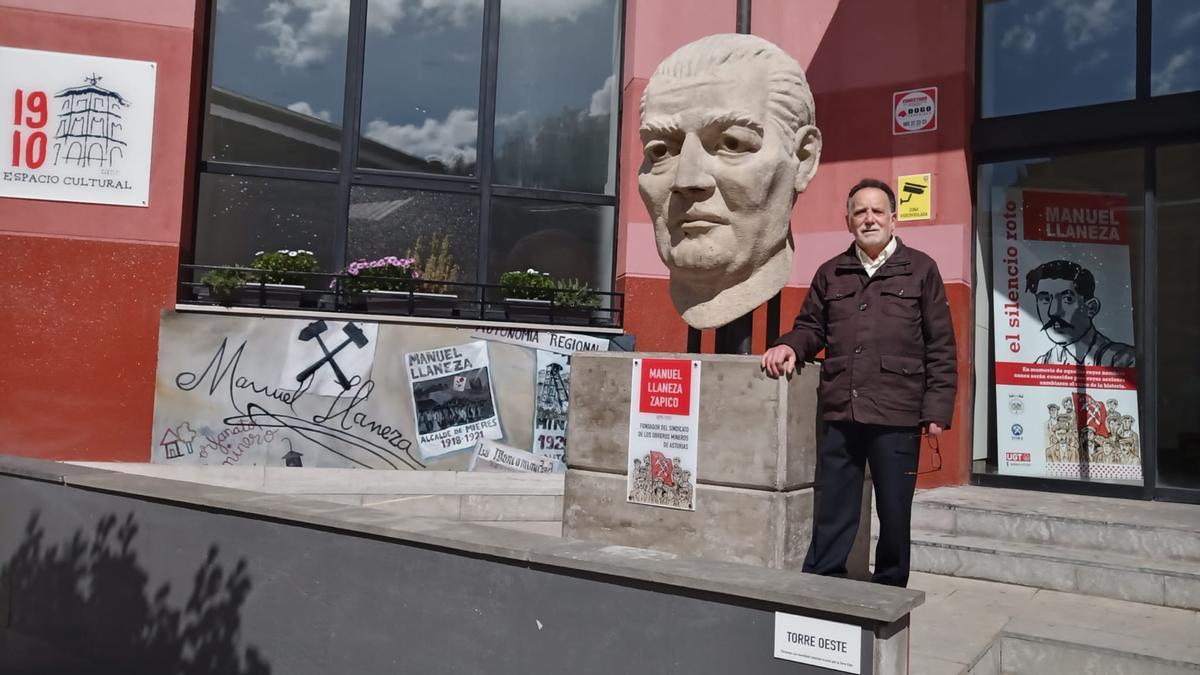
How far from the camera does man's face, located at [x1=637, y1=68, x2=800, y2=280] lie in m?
3.92

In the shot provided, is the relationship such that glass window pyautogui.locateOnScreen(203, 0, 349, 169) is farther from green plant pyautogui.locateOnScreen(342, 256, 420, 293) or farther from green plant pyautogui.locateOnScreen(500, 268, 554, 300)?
green plant pyautogui.locateOnScreen(500, 268, 554, 300)

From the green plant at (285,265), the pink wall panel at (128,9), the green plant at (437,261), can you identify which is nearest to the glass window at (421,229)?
the green plant at (437,261)

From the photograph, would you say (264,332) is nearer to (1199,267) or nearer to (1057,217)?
(1057,217)

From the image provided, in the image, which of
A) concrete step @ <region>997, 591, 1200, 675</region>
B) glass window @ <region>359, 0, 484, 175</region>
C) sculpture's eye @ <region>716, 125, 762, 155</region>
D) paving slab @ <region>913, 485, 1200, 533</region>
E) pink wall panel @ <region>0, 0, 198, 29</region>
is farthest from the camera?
glass window @ <region>359, 0, 484, 175</region>

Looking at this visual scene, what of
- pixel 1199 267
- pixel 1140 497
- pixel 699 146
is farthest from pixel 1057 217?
pixel 699 146

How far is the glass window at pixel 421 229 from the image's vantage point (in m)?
8.84

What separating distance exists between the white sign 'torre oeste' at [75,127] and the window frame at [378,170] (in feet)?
1.82

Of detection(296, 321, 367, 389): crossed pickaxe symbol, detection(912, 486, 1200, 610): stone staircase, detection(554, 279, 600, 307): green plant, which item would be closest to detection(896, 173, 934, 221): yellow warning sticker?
detection(912, 486, 1200, 610): stone staircase

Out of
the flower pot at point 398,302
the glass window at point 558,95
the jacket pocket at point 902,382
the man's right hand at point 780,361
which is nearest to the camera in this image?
the jacket pocket at point 902,382

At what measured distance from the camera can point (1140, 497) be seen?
21.9 feet

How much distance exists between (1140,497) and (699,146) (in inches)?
195

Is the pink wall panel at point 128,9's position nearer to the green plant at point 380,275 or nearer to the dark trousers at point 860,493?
the green plant at point 380,275

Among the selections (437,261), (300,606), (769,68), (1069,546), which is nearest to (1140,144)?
(1069,546)

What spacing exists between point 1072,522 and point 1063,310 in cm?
269
